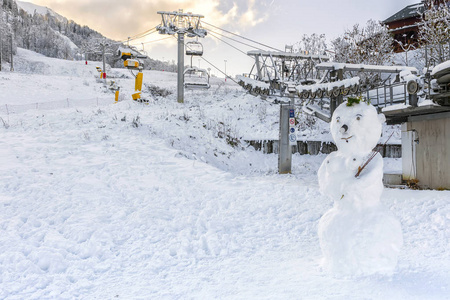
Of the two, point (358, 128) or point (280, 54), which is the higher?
point (280, 54)

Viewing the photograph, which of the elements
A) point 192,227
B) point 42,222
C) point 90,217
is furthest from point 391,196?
point 42,222

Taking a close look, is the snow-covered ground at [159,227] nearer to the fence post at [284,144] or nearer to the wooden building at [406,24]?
the fence post at [284,144]

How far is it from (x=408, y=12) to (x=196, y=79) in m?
28.3

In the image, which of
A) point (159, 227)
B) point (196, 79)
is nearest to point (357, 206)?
point (159, 227)

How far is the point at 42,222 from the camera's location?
7.18 meters

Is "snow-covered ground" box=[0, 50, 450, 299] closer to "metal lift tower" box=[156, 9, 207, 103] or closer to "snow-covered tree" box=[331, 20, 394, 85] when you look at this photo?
"metal lift tower" box=[156, 9, 207, 103]

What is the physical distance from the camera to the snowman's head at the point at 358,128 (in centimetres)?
526

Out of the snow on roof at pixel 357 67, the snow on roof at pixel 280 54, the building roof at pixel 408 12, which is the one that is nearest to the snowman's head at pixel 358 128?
the snow on roof at pixel 357 67

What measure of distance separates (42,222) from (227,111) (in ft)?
65.2

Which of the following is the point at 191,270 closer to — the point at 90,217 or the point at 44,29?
the point at 90,217

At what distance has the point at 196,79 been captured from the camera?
2427 centimetres

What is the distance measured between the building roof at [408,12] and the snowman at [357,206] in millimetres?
37334

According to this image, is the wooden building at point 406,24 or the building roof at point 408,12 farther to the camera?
the building roof at point 408,12

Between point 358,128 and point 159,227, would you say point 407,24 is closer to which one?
point 358,128
